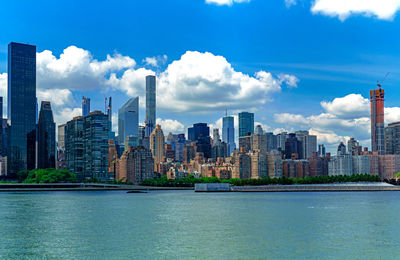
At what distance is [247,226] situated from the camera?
9388cm

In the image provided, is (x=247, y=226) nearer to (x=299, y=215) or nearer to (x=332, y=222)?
(x=332, y=222)

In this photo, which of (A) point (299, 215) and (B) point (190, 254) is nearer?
(B) point (190, 254)

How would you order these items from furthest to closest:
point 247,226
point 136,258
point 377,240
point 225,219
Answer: point 225,219, point 247,226, point 377,240, point 136,258

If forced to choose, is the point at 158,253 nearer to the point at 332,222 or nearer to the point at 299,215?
the point at 332,222

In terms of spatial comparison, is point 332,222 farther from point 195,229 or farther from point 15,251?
point 15,251

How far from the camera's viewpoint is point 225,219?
352 ft

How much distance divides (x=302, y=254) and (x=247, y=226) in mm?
30032

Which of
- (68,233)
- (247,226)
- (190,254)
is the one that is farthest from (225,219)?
(190,254)

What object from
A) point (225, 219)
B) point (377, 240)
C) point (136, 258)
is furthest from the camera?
point (225, 219)

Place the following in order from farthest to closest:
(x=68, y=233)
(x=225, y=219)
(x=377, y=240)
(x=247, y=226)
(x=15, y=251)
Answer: (x=225, y=219)
(x=247, y=226)
(x=68, y=233)
(x=377, y=240)
(x=15, y=251)

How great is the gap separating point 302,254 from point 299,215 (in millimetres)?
51519

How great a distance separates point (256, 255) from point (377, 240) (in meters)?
22.5

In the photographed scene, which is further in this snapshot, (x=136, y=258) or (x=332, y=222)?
(x=332, y=222)

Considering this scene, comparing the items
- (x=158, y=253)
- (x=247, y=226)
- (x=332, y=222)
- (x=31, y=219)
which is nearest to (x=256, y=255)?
(x=158, y=253)
